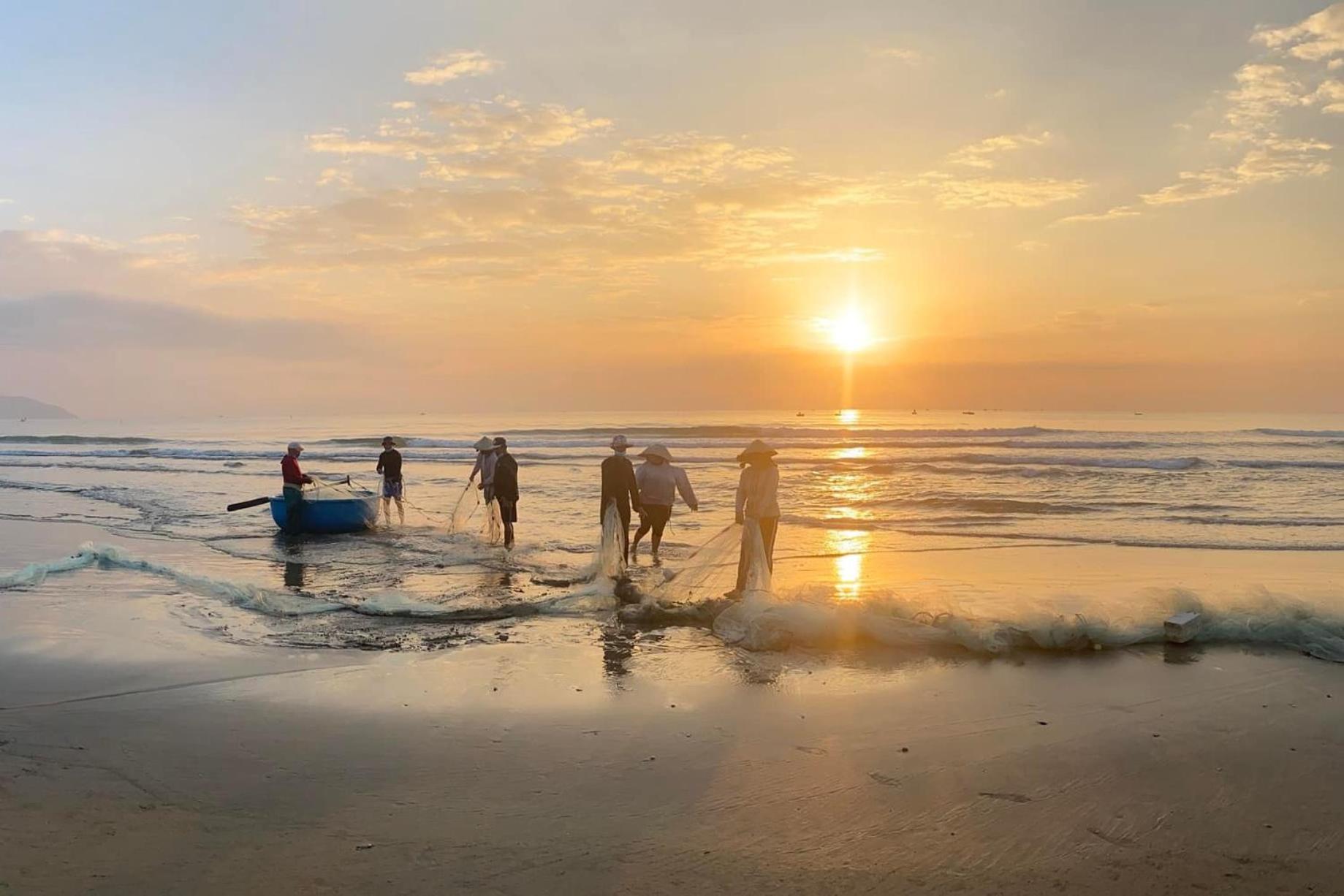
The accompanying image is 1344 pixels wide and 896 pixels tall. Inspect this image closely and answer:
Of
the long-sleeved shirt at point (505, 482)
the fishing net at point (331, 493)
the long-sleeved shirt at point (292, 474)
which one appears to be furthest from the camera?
the fishing net at point (331, 493)

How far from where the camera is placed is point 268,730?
5742mm

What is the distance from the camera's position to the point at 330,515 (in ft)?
53.6

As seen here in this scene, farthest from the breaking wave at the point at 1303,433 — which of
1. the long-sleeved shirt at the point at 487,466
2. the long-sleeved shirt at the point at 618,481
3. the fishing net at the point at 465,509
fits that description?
the long-sleeved shirt at the point at 618,481

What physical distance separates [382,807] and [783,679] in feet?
11.0

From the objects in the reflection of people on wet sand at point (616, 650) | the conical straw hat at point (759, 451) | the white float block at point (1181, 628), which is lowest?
the reflection of people on wet sand at point (616, 650)

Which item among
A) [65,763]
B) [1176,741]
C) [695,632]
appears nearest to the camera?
[65,763]

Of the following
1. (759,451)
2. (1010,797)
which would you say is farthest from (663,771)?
(759,451)

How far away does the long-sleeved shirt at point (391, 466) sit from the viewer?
17.6 meters

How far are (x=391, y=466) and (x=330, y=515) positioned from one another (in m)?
1.72

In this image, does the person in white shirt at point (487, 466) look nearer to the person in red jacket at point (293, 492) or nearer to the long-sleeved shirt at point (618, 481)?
the person in red jacket at point (293, 492)

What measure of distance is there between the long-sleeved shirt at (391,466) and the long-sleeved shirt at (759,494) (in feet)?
31.8

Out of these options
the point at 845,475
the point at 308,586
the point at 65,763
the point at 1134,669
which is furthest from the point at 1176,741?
the point at 845,475

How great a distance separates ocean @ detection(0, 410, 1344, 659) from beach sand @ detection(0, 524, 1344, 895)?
616 mm

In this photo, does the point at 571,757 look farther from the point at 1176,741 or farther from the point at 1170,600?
the point at 1170,600
